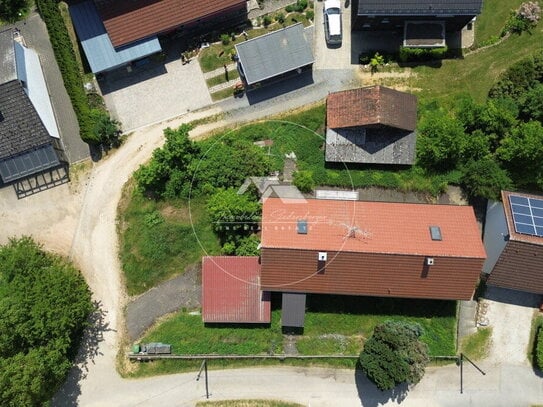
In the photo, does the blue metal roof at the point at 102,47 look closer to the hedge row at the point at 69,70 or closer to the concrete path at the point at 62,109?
the hedge row at the point at 69,70

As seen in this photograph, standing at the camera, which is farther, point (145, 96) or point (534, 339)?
point (145, 96)

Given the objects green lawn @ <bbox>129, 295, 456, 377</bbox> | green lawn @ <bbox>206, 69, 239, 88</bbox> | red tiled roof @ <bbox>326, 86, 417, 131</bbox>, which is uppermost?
green lawn @ <bbox>206, 69, 239, 88</bbox>

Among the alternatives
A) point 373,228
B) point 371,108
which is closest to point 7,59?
point 371,108

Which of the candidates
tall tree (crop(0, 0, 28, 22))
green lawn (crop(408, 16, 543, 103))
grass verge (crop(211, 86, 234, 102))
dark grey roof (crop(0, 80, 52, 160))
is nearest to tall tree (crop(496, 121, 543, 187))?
green lawn (crop(408, 16, 543, 103))

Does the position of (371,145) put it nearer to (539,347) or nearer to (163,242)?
(163,242)

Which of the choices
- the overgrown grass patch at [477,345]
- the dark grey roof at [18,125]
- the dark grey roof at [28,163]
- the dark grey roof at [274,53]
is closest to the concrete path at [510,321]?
the overgrown grass patch at [477,345]

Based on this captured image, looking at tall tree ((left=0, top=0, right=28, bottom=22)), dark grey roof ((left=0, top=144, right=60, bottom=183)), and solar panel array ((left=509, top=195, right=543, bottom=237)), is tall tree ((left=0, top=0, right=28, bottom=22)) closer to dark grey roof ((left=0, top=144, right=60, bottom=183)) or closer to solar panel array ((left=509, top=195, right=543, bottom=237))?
dark grey roof ((left=0, top=144, right=60, bottom=183))
